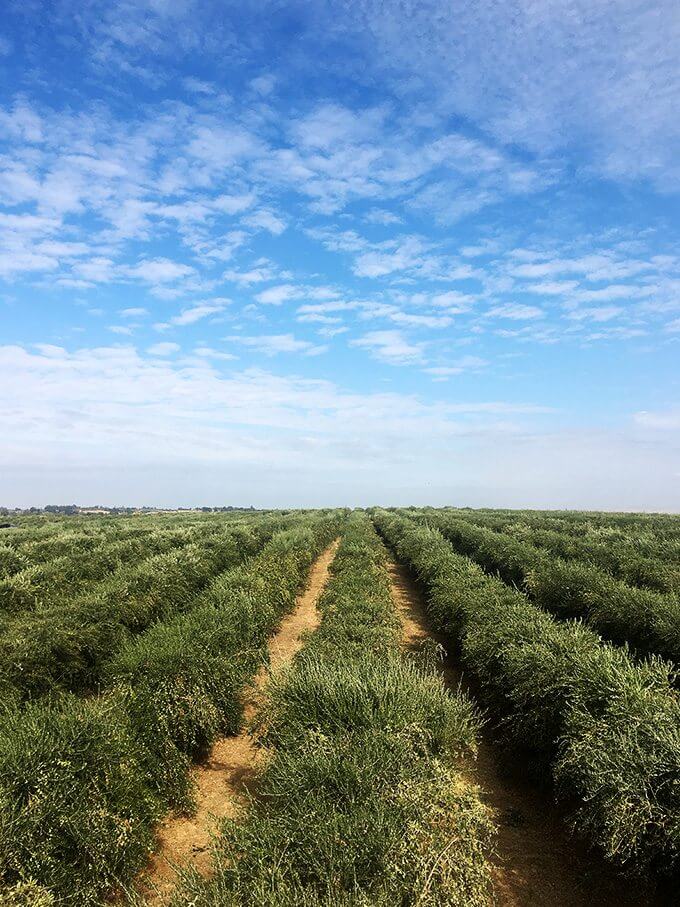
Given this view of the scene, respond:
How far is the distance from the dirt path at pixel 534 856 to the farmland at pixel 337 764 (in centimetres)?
3

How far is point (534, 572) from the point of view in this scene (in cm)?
1762

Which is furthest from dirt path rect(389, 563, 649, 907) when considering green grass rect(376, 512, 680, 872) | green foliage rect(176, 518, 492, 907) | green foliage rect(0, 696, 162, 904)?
green foliage rect(0, 696, 162, 904)

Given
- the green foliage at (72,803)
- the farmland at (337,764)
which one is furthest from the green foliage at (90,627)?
the green foliage at (72,803)

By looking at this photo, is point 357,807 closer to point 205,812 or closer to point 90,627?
point 205,812

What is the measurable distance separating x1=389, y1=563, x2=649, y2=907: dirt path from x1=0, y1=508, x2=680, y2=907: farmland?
0.03 m

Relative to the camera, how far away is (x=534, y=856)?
5941mm

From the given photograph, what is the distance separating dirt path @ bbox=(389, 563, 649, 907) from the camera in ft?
17.4

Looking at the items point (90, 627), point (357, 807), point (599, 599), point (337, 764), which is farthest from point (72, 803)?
point (599, 599)

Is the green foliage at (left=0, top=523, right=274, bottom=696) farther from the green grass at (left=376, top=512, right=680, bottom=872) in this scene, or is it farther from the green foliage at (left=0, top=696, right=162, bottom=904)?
the green grass at (left=376, top=512, right=680, bottom=872)

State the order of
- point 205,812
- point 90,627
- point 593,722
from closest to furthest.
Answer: point 593,722
point 205,812
point 90,627

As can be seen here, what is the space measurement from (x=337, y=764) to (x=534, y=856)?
3.10 metres

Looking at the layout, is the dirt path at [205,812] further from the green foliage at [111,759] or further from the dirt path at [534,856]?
the dirt path at [534,856]

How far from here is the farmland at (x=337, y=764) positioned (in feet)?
14.2

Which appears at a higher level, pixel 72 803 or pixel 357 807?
pixel 357 807
